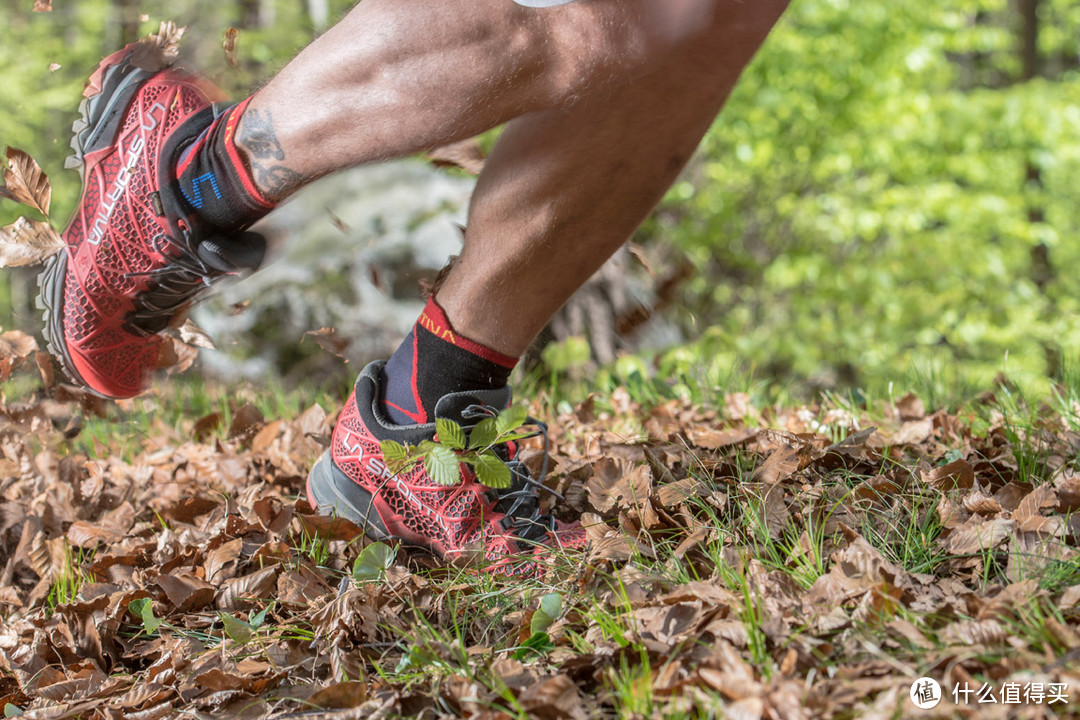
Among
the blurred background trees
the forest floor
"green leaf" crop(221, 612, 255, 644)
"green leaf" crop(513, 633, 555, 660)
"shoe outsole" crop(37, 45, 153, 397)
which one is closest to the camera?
the forest floor

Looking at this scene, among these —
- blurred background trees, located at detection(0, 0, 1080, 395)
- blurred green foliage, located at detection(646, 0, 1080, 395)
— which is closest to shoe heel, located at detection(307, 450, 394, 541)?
blurred background trees, located at detection(0, 0, 1080, 395)

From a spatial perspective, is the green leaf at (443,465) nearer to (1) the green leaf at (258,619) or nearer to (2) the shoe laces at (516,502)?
(2) the shoe laces at (516,502)

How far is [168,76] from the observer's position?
1.66m

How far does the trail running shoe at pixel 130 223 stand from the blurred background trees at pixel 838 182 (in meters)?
4.12

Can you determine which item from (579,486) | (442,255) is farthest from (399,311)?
(579,486)

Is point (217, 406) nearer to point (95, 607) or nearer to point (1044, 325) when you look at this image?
point (95, 607)

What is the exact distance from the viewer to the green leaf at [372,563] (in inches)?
60.2

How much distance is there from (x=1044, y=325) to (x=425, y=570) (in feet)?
27.0

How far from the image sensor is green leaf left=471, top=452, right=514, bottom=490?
1.51 metres

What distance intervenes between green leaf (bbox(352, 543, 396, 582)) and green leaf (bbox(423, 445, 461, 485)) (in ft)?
0.61

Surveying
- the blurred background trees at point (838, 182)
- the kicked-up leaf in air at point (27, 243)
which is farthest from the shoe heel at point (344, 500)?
the blurred background trees at point (838, 182)

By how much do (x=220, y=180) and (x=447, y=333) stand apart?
0.53 meters

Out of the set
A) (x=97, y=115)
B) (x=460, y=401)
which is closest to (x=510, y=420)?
(x=460, y=401)

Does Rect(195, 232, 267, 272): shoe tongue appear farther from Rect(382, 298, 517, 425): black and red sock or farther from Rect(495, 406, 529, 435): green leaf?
Rect(495, 406, 529, 435): green leaf
